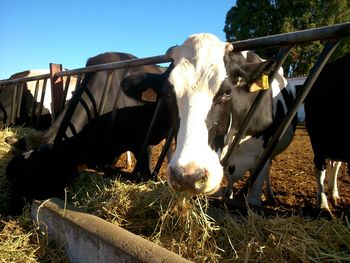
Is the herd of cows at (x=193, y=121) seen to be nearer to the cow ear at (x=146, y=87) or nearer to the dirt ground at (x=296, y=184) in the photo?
the cow ear at (x=146, y=87)

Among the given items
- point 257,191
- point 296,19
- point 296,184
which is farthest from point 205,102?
point 296,19

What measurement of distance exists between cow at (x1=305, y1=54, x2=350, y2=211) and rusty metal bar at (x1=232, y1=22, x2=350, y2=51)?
1.41 metres

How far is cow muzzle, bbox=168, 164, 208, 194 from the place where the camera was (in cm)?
179

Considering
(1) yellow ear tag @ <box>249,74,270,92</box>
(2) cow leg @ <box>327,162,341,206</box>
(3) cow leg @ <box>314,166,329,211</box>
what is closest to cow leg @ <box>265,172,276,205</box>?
(3) cow leg @ <box>314,166,329,211</box>

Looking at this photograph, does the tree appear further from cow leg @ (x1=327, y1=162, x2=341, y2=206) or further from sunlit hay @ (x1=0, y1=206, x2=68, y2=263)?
sunlit hay @ (x1=0, y1=206, x2=68, y2=263)

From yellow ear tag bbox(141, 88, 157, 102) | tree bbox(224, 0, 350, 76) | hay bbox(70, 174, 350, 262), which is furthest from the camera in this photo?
tree bbox(224, 0, 350, 76)

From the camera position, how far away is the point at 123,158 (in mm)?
7480

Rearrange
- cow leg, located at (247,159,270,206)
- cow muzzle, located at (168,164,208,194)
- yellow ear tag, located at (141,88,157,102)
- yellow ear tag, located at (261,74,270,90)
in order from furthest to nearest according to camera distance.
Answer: cow leg, located at (247,159,270,206), yellow ear tag, located at (141,88,157,102), yellow ear tag, located at (261,74,270,90), cow muzzle, located at (168,164,208,194)

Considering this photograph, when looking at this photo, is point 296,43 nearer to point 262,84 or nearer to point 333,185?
point 262,84

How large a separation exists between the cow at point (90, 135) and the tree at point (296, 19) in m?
17.2

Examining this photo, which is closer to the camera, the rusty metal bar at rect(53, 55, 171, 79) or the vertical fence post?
the rusty metal bar at rect(53, 55, 171, 79)

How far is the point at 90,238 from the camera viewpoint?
203 centimetres

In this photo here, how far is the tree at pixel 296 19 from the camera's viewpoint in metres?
20.0

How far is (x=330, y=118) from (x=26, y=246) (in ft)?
9.87
